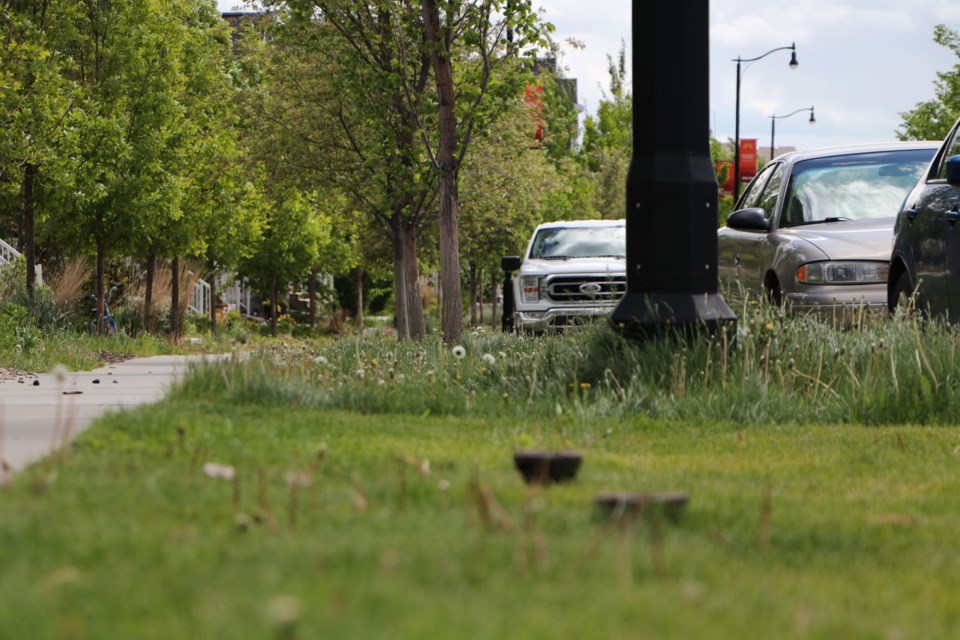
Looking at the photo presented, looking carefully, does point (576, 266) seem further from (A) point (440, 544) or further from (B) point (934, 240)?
(A) point (440, 544)

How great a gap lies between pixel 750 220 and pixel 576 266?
6.61 m

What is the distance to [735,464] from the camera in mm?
5902

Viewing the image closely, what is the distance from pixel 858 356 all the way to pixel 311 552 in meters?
5.85

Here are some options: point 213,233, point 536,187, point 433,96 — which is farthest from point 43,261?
point 433,96

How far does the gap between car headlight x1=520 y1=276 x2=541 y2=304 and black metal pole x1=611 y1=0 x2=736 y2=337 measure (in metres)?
9.59

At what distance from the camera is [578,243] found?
63.8 ft

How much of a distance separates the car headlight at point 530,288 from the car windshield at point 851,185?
6166 millimetres

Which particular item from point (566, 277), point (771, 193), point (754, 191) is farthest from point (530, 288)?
point (771, 193)

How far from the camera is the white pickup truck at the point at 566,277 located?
708 inches

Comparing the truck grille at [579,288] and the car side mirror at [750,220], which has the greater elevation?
the car side mirror at [750,220]

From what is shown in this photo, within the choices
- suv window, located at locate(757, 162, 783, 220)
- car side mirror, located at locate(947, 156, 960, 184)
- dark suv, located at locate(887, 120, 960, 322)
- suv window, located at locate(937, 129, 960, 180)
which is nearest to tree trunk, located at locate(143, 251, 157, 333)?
suv window, located at locate(757, 162, 783, 220)

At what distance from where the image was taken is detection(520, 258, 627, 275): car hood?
18.2 meters

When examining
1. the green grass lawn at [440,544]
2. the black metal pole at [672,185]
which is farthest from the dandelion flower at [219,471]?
the black metal pole at [672,185]

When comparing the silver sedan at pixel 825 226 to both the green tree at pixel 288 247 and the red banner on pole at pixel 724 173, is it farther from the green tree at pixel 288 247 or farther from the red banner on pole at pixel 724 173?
the red banner on pole at pixel 724 173
